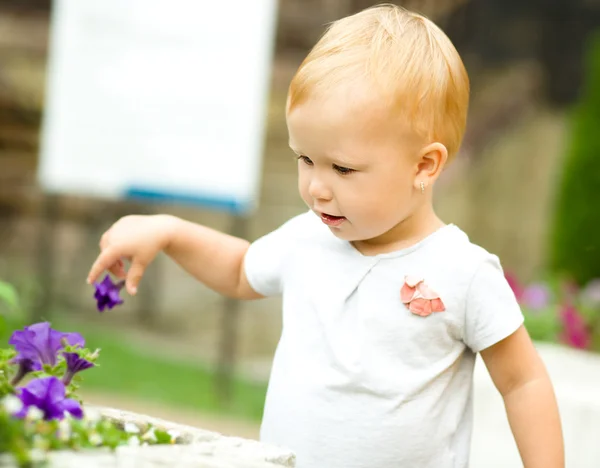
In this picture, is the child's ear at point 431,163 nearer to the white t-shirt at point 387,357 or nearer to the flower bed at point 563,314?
the white t-shirt at point 387,357

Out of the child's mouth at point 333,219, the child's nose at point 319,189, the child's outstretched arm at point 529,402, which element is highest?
the child's nose at point 319,189

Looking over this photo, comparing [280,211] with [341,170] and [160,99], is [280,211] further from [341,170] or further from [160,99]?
[341,170]

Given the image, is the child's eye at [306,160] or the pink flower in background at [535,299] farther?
the pink flower in background at [535,299]

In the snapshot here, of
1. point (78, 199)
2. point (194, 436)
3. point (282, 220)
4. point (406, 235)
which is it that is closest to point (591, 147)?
point (282, 220)

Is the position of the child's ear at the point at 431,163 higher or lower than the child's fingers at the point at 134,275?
higher

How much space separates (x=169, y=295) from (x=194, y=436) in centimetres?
865

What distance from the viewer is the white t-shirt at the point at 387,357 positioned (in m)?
1.92

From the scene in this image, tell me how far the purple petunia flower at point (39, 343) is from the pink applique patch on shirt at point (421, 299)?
0.60m

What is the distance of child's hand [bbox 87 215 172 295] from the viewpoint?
77.6 inches

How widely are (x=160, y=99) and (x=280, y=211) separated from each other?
2.91 m

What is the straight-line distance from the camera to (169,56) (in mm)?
7125

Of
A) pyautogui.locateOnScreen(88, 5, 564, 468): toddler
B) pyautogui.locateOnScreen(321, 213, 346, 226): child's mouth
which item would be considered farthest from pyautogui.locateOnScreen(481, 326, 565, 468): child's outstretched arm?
pyautogui.locateOnScreen(321, 213, 346, 226): child's mouth

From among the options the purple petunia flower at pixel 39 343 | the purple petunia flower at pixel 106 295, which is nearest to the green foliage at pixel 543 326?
the purple petunia flower at pixel 106 295

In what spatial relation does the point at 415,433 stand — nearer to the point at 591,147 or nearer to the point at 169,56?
the point at 169,56
